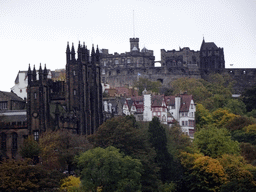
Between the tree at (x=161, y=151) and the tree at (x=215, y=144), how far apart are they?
9847mm

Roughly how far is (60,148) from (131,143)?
30.1 ft

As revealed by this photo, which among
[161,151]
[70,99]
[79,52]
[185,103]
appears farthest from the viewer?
[185,103]

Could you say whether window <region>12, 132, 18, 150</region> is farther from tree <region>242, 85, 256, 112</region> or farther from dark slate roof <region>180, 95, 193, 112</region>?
tree <region>242, 85, 256, 112</region>

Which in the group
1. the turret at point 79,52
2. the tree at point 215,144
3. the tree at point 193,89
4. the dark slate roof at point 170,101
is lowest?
the tree at point 215,144

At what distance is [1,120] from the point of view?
95.3 m

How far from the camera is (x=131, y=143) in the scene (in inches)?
3278

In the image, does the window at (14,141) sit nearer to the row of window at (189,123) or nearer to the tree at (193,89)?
the row of window at (189,123)

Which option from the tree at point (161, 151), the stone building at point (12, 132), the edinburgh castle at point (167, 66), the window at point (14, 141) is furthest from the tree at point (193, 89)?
the window at point (14, 141)

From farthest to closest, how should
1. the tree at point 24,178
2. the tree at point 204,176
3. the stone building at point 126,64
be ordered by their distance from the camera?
the stone building at point 126,64 → the tree at point 204,176 → the tree at point 24,178

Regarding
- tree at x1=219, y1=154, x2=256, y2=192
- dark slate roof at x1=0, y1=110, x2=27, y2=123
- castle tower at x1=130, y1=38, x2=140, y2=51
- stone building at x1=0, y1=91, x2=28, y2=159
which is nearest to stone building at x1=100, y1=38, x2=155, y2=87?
castle tower at x1=130, y1=38, x2=140, y2=51

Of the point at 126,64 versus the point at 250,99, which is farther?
the point at 126,64

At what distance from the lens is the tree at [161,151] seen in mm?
88000

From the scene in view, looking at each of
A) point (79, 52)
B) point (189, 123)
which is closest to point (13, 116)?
point (79, 52)

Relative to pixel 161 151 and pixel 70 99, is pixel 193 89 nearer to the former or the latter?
pixel 70 99
